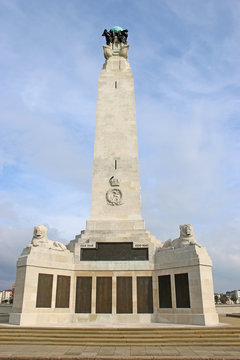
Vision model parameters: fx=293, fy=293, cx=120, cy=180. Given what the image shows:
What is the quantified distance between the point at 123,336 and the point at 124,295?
6600 millimetres

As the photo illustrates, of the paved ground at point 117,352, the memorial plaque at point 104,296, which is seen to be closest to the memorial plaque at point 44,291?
the memorial plaque at point 104,296

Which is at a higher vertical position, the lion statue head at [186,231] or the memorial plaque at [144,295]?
the lion statue head at [186,231]

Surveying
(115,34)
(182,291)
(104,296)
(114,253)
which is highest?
(115,34)

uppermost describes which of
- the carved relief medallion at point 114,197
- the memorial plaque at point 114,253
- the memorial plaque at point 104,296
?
the carved relief medallion at point 114,197

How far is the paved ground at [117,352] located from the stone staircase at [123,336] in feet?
2.01

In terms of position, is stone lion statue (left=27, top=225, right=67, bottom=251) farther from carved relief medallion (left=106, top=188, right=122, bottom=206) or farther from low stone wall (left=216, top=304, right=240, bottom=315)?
low stone wall (left=216, top=304, right=240, bottom=315)

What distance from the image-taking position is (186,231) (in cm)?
2056

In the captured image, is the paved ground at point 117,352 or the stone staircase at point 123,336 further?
the stone staircase at point 123,336

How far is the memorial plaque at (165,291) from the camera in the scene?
19.9m

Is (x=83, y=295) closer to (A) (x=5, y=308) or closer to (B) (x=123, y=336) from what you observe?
(B) (x=123, y=336)

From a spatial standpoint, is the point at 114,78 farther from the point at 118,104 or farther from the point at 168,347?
the point at 168,347

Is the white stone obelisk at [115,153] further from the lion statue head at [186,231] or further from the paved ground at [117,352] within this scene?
the paved ground at [117,352]

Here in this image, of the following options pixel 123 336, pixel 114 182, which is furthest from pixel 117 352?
pixel 114 182

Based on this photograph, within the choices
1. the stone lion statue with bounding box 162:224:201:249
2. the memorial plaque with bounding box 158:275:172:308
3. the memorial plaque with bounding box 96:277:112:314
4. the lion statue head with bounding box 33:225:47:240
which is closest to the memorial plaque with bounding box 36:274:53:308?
the lion statue head with bounding box 33:225:47:240
